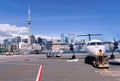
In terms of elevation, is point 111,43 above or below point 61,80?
above

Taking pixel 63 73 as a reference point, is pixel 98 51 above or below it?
above

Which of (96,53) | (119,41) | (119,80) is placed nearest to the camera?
(119,80)

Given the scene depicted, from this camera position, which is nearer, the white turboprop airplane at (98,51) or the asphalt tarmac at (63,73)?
the asphalt tarmac at (63,73)

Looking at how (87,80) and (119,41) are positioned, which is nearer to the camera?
(87,80)

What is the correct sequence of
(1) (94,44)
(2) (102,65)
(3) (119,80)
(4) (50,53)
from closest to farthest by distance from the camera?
(3) (119,80)
(2) (102,65)
(1) (94,44)
(4) (50,53)

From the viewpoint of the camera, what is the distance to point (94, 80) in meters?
16.1

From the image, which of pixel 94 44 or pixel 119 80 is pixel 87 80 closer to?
pixel 119 80

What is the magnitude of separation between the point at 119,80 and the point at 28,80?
588 cm

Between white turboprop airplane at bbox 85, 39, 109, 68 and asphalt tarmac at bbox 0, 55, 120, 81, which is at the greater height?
white turboprop airplane at bbox 85, 39, 109, 68

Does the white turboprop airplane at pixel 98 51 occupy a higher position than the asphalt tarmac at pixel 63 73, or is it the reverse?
the white turboprop airplane at pixel 98 51

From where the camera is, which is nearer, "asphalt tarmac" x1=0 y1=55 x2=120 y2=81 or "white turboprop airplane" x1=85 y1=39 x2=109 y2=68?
"asphalt tarmac" x1=0 y1=55 x2=120 y2=81

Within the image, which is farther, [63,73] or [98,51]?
[98,51]

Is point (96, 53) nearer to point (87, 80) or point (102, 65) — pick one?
point (102, 65)

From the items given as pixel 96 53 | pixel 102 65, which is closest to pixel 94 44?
pixel 96 53
